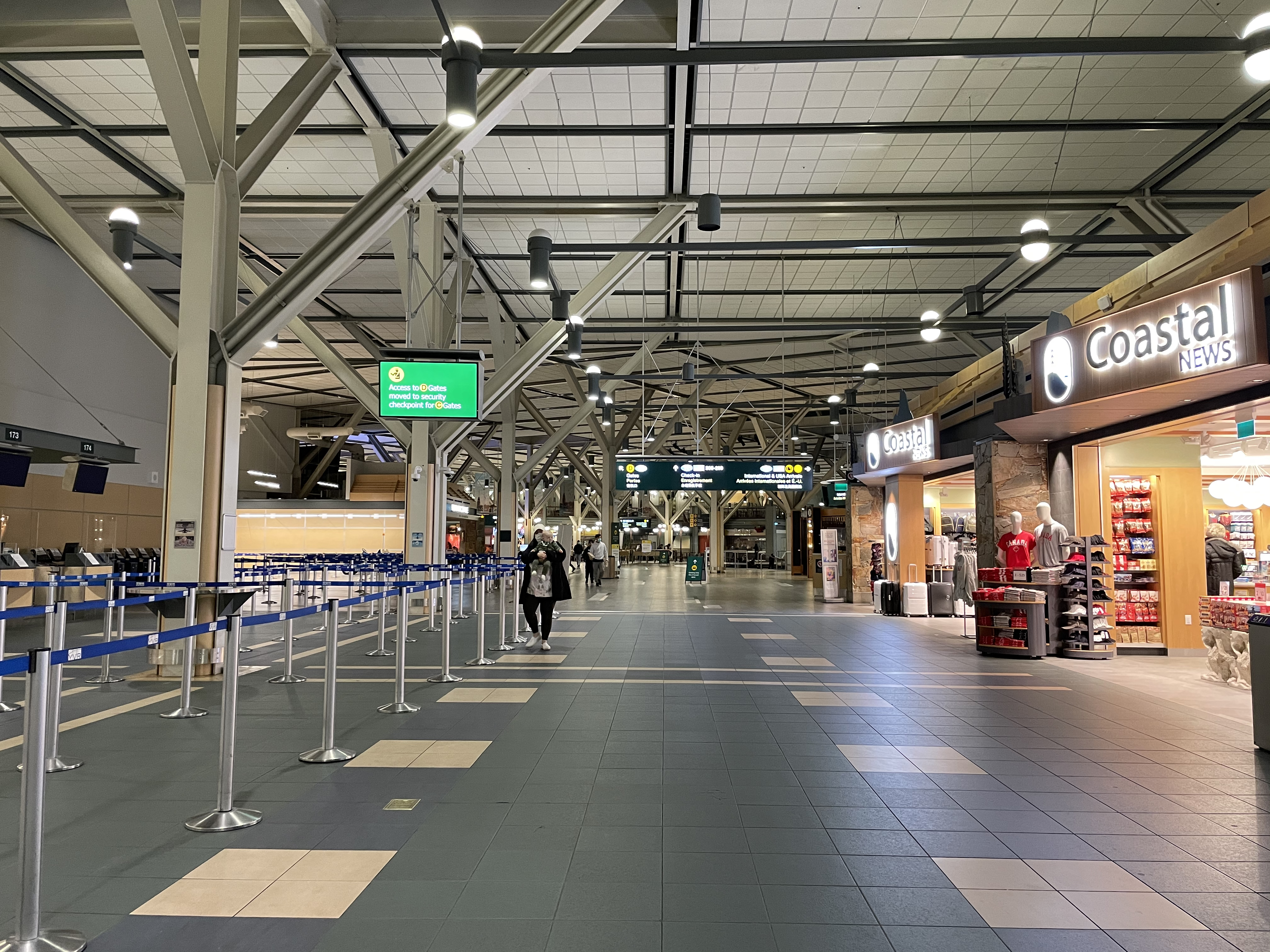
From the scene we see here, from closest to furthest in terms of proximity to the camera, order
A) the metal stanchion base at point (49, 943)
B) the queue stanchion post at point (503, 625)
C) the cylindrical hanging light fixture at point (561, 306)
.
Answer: the metal stanchion base at point (49, 943) < the queue stanchion post at point (503, 625) < the cylindrical hanging light fixture at point (561, 306)

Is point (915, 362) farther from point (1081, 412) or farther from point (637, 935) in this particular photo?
point (637, 935)

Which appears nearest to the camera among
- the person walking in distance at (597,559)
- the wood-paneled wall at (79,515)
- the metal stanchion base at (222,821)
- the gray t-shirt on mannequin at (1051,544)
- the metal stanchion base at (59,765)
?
the metal stanchion base at (222,821)

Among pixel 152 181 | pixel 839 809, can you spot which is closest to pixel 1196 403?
pixel 839 809

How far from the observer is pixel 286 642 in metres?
8.39

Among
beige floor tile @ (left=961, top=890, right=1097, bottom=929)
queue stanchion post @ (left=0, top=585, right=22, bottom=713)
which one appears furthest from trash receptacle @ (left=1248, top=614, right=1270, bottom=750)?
queue stanchion post @ (left=0, top=585, right=22, bottom=713)

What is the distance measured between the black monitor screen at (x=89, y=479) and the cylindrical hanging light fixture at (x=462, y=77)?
42.3 feet

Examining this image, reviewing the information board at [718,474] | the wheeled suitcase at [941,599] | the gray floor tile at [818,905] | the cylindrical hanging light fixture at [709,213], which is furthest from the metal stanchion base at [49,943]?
the wheeled suitcase at [941,599]

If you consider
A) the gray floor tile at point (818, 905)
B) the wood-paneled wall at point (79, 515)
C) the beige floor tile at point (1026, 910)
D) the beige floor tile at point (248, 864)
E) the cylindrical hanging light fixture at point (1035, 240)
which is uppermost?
the cylindrical hanging light fixture at point (1035, 240)

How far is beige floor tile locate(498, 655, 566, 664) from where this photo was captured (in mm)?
9703

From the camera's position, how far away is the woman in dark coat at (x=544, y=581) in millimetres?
10781

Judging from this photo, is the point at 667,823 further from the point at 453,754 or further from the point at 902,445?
the point at 902,445

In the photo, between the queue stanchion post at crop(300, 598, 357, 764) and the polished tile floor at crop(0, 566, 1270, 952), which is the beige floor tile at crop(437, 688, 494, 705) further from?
the queue stanchion post at crop(300, 598, 357, 764)

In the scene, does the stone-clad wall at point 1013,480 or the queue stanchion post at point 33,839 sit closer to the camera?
the queue stanchion post at point 33,839

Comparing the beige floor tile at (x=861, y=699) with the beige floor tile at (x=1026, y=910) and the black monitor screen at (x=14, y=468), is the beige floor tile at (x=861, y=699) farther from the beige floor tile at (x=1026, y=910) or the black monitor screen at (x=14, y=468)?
the black monitor screen at (x=14, y=468)
